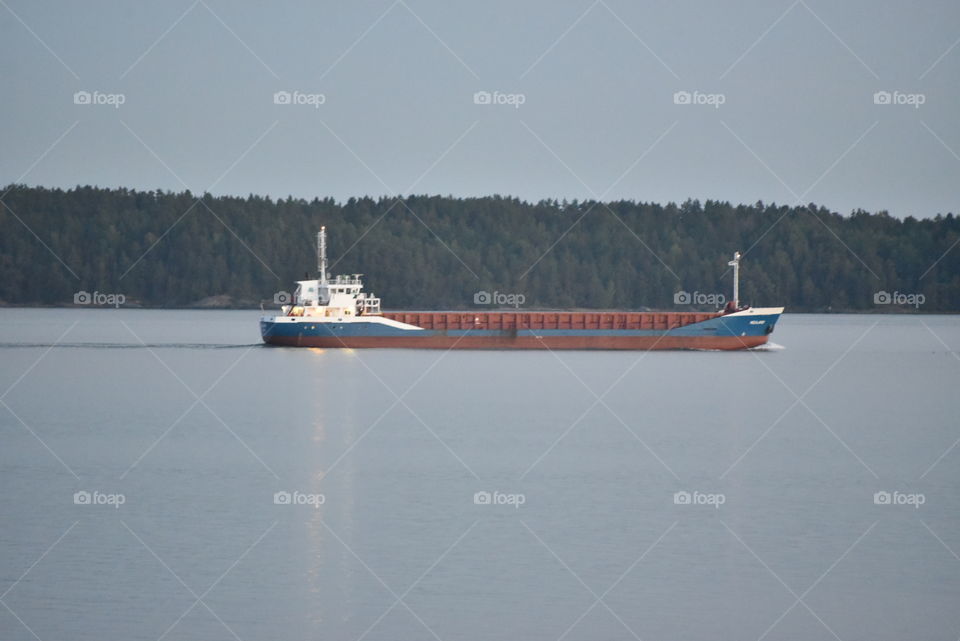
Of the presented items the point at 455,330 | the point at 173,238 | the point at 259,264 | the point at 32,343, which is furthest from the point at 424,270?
the point at 455,330

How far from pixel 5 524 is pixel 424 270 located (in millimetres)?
148156

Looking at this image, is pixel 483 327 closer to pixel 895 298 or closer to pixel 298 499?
pixel 298 499

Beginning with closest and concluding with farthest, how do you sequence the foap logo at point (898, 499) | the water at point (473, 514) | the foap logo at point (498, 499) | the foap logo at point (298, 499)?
the water at point (473, 514), the foap logo at point (298, 499), the foap logo at point (498, 499), the foap logo at point (898, 499)

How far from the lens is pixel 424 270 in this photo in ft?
569

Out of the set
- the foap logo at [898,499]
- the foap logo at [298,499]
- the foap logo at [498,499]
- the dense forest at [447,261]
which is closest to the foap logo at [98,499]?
the foap logo at [298,499]

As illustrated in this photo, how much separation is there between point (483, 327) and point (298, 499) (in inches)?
1919

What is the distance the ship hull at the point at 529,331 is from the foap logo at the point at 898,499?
1711 inches

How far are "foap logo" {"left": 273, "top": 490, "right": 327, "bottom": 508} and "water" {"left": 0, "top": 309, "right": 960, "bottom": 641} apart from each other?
0.41 feet

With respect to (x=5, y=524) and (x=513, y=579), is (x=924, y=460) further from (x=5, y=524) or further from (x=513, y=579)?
(x=5, y=524)

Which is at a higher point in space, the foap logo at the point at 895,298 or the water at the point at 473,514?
the foap logo at the point at 895,298

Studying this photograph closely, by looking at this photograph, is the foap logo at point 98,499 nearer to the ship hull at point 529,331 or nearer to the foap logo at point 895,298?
the ship hull at point 529,331

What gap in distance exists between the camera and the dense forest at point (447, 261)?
17625 centimetres

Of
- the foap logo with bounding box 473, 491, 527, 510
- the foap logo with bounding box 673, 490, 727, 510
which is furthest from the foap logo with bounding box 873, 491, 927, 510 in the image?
the foap logo with bounding box 473, 491, 527, 510

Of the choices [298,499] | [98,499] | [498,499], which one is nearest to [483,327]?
[498,499]
